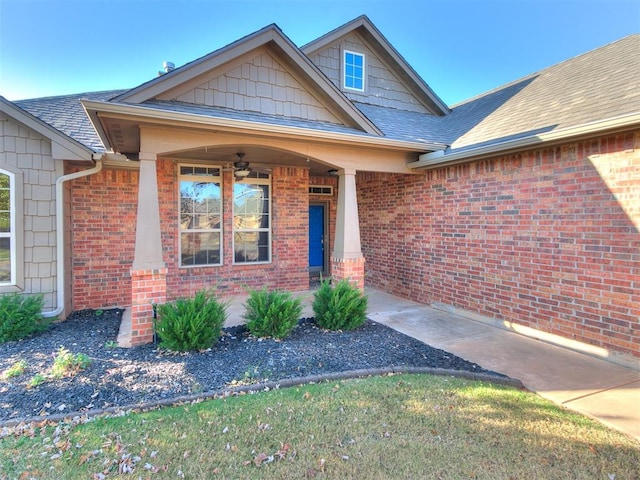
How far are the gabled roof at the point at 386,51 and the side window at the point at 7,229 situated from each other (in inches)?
262

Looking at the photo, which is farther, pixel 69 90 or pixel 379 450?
pixel 69 90

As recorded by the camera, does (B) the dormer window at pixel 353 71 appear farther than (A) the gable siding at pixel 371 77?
Yes

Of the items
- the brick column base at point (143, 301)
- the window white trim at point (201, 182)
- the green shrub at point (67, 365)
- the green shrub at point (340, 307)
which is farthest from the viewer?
the window white trim at point (201, 182)

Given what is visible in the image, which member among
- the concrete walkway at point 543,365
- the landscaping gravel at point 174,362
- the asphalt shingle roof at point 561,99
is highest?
the asphalt shingle roof at point 561,99

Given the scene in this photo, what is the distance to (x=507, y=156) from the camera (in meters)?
5.93

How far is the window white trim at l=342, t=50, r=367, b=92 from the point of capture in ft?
31.2

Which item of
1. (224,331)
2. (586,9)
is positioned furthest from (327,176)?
(586,9)

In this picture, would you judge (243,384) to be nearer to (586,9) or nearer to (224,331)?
(224,331)

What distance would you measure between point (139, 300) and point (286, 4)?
7504 mm

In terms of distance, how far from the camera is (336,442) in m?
2.86

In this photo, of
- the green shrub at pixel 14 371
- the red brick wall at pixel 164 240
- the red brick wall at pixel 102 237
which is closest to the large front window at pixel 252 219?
the red brick wall at pixel 164 240

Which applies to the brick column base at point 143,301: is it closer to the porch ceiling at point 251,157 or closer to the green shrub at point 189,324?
the green shrub at point 189,324

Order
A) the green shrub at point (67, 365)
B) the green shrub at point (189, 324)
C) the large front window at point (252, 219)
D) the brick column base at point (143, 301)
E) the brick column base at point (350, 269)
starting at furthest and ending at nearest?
the large front window at point (252, 219), the brick column base at point (350, 269), the brick column base at point (143, 301), the green shrub at point (189, 324), the green shrub at point (67, 365)

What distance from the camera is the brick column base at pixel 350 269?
6465 mm
